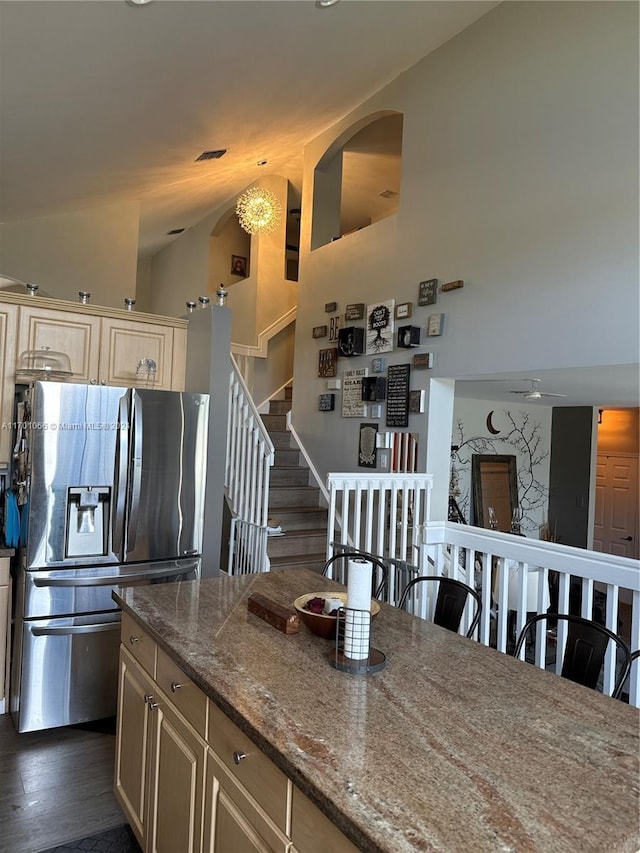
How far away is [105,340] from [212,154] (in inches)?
99.9

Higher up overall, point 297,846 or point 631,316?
point 631,316

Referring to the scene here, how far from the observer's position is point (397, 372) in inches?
187

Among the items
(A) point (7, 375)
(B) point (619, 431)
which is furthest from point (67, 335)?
(B) point (619, 431)

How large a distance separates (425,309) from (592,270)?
1413 mm

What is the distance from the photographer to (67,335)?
3477 mm

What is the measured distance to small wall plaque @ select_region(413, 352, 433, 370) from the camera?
4.41 meters

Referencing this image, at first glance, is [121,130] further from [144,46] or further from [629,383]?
[629,383]

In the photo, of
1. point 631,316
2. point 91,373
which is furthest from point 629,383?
point 91,373

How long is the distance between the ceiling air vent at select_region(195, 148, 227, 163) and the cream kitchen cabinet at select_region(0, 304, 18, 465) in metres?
2.64

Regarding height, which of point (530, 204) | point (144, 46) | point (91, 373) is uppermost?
point (144, 46)

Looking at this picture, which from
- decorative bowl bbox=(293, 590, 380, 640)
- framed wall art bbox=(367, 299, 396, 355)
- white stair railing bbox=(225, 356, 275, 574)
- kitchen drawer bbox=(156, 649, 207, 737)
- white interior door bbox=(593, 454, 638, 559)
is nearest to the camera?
kitchen drawer bbox=(156, 649, 207, 737)

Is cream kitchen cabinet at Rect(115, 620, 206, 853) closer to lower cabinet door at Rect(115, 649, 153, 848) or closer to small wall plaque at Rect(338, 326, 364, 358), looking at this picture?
lower cabinet door at Rect(115, 649, 153, 848)

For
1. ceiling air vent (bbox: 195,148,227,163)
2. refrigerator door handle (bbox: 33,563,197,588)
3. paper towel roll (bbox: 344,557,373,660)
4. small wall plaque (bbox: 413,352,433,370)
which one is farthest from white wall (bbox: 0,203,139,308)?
paper towel roll (bbox: 344,557,373,660)

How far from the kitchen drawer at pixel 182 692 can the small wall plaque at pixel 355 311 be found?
392cm
